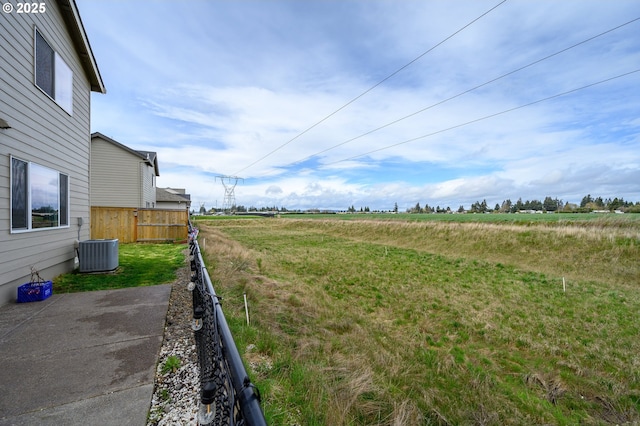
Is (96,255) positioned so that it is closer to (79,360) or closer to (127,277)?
(127,277)

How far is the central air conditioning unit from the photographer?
7297 mm

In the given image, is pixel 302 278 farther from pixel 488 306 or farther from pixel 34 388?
pixel 34 388

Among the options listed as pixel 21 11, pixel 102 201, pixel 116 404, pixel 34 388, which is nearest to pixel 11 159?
pixel 21 11

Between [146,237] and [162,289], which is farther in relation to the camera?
[146,237]

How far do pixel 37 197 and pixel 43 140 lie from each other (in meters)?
1.36

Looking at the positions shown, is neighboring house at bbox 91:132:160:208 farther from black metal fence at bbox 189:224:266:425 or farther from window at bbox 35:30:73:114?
black metal fence at bbox 189:224:266:425

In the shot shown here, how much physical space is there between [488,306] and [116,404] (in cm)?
882

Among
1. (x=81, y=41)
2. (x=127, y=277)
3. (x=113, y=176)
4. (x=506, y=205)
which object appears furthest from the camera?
(x=506, y=205)

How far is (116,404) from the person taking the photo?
A: 240 cm

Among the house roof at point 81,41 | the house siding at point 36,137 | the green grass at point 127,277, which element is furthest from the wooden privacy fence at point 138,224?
the house roof at point 81,41

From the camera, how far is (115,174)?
56.1ft

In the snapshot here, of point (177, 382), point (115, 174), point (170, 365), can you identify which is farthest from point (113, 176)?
point (177, 382)

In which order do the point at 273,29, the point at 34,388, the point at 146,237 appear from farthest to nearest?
the point at 146,237, the point at 273,29, the point at 34,388

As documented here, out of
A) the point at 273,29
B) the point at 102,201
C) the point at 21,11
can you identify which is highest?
the point at 273,29
